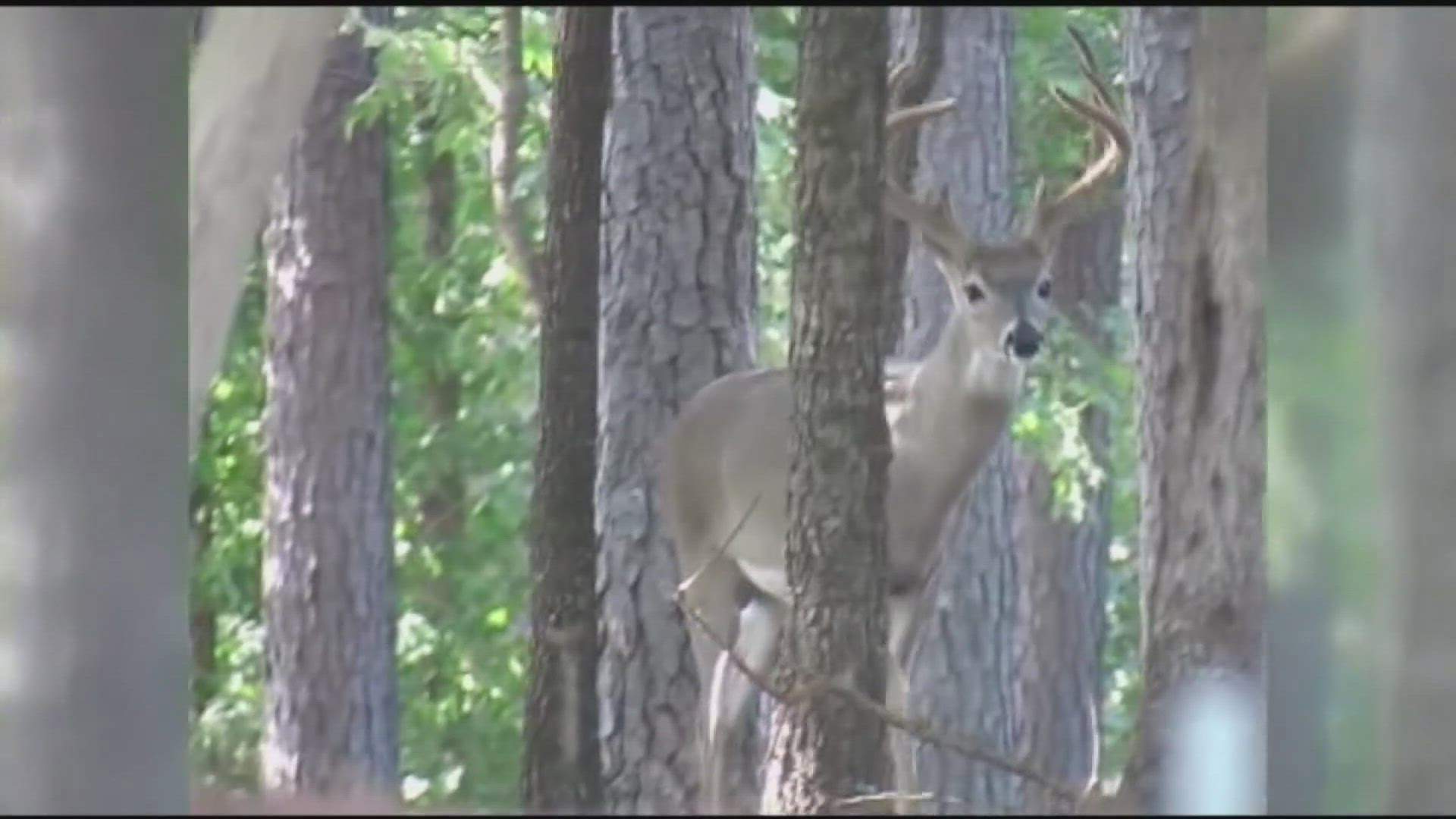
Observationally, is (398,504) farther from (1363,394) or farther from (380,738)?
(1363,394)

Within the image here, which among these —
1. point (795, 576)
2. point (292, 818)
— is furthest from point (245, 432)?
point (292, 818)

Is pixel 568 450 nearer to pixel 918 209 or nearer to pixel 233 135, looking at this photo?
pixel 918 209

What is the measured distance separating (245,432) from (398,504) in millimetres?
1029

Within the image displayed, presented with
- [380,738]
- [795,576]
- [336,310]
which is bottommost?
[380,738]

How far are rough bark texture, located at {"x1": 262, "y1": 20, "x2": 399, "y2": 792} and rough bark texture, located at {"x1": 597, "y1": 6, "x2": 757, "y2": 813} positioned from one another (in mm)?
3013

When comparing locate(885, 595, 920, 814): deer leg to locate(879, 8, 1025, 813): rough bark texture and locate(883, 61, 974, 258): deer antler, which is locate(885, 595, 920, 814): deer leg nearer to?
locate(883, 61, 974, 258): deer antler

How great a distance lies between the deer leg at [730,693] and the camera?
17.2ft

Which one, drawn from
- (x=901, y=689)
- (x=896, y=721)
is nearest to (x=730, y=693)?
(x=901, y=689)

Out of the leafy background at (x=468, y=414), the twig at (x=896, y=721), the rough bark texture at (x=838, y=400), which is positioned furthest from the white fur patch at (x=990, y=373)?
the rough bark texture at (x=838, y=400)

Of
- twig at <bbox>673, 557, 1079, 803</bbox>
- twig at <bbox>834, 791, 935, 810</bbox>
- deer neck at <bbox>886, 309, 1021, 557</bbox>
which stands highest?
deer neck at <bbox>886, 309, 1021, 557</bbox>

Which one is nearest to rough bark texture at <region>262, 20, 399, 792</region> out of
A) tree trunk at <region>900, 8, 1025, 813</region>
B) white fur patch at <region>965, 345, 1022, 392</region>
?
tree trunk at <region>900, 8, 1025, 813</region>

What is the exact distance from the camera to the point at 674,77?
520cm

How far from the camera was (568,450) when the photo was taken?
4801mm

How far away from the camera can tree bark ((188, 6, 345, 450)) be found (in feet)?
3.37
